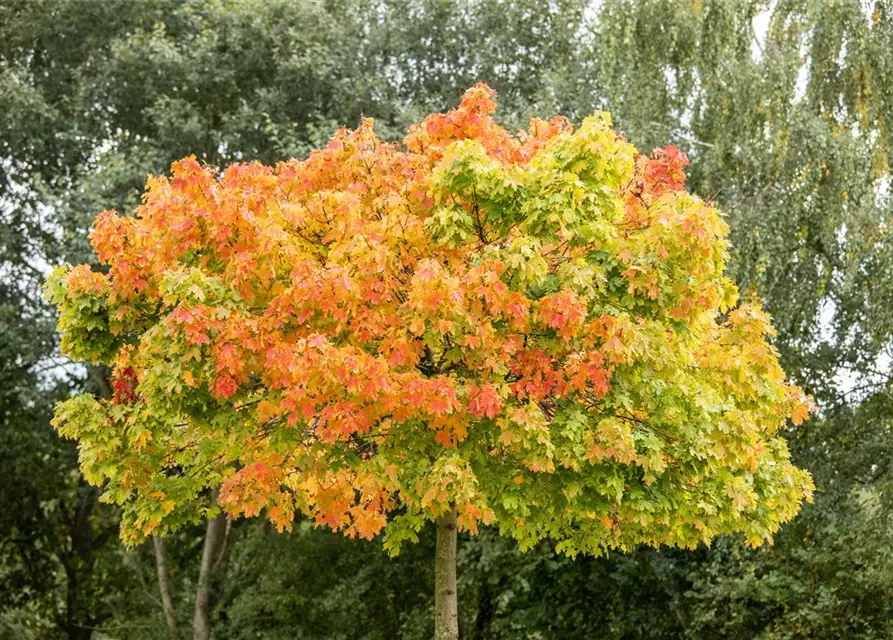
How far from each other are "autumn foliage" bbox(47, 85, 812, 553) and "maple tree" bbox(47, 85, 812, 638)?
0.08 ft

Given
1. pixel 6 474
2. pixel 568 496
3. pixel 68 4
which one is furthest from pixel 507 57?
pixel 6 474

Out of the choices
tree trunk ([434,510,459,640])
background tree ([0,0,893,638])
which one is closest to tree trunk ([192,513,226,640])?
background tree ([0,0,893,638])

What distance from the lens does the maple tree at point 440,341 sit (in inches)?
355

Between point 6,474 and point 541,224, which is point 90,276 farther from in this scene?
point 6,474

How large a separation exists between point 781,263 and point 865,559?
393cm

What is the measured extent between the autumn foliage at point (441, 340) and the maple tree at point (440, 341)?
2cm

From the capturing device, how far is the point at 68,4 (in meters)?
18.9

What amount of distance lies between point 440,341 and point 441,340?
9 centimetres

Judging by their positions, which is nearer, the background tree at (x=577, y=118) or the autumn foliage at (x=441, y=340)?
the autumn foliage at (x=441, y=340)

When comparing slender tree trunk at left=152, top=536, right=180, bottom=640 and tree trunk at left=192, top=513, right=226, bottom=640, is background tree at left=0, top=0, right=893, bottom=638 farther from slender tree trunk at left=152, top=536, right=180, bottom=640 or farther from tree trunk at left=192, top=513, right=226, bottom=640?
slender tree trunk at left=152, top=536, right=180, bottom=640

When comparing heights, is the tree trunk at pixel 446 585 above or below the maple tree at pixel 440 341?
below

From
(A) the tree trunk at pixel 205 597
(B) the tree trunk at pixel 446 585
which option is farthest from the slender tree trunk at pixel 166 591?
(B) the tree trunk at pixel 446 585

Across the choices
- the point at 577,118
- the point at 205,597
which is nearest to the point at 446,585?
the point at 577,118

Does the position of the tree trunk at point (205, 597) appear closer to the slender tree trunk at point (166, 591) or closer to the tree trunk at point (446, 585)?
the slender tree trunk at point (166, 591)
